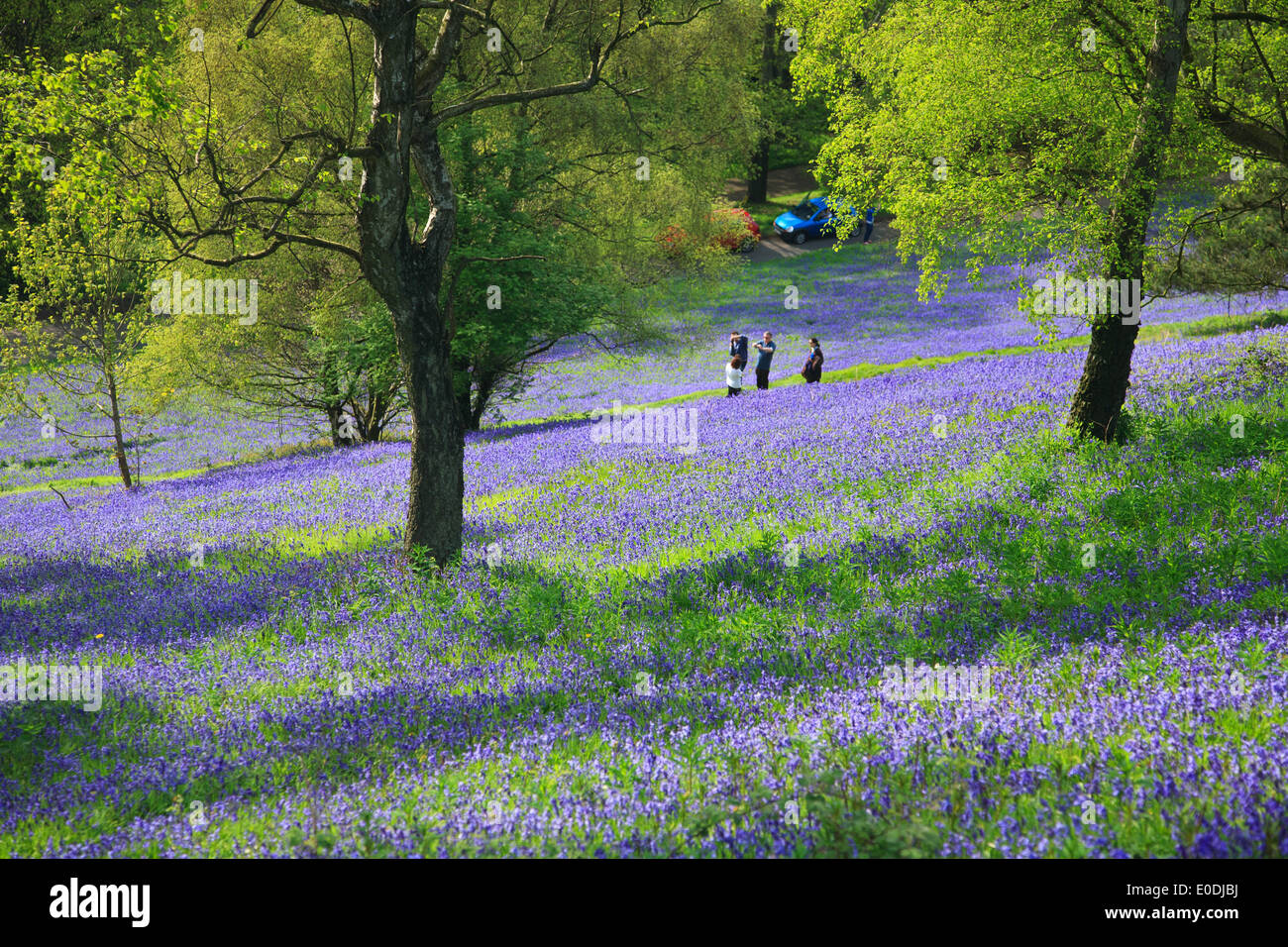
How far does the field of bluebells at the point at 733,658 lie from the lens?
3824mm

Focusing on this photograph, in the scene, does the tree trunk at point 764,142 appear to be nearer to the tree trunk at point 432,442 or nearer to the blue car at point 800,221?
the blue car at point 800,221

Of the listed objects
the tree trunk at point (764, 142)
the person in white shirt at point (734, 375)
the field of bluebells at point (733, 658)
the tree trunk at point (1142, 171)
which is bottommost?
the field of bluebells at point (733, 658)

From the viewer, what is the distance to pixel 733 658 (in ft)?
20.4

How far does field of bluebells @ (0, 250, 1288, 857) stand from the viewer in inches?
151

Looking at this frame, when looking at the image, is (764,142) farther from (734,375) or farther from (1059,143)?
(1059,143)

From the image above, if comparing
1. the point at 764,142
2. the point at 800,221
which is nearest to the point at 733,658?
the point at 800,221

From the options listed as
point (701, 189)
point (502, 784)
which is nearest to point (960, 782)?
point (502, 784)

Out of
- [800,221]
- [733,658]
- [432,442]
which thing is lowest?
[733,658]

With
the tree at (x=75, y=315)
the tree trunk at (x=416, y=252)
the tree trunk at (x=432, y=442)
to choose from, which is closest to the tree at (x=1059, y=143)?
the tree trunk at (x=416, y=252)

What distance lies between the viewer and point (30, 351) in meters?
17.8

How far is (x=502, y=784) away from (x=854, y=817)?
186cm

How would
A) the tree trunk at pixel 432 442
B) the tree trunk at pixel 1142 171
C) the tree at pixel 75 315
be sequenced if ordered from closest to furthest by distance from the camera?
the tree trunk at pixel 1142 171, the tree trunk at pixel 432 442, the tree at pixel 75 315

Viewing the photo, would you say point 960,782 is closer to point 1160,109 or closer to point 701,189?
point 1160,109

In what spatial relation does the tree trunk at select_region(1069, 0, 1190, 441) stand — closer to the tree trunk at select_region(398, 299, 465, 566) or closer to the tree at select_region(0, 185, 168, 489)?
the tree trunk at select_region(398, 299, 465, 566)
